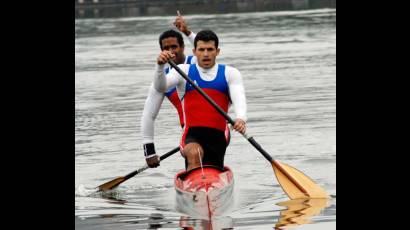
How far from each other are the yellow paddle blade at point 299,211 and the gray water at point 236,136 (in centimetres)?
2

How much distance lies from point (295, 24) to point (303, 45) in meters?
16.0

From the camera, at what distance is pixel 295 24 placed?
5775 centimetres

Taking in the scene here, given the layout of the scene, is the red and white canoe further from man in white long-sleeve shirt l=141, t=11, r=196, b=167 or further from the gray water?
man in white long-sleeve shirt l=141, t=11, r=196, b=167

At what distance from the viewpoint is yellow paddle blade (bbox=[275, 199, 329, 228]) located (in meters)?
11.4

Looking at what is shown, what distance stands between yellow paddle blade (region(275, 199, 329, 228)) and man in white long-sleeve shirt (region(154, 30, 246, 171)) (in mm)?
902

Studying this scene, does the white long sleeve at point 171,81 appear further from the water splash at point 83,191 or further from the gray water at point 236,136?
the water splash at point 83,191

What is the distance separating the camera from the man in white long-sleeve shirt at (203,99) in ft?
40.6

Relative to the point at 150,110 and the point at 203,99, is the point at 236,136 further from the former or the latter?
the point at 203,99

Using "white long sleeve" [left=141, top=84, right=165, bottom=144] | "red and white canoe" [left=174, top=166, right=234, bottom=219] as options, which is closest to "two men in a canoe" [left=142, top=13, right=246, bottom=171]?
"white long sleeve" [left=141, top=84, right=165, bottom=144]

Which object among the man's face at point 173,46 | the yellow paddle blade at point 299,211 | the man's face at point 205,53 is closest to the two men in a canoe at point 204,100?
the man's face at point 205,53
